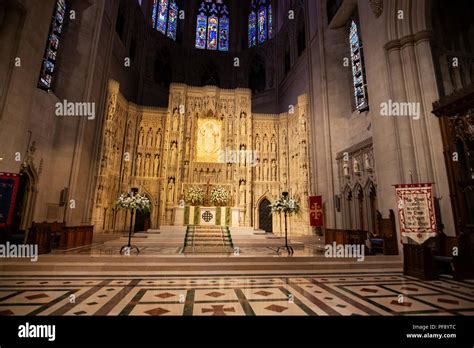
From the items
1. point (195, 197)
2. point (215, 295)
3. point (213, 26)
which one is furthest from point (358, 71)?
point (213, 26)

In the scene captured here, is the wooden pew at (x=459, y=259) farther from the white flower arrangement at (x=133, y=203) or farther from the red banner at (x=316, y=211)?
the white flower arrangement at (x=133, y=203)

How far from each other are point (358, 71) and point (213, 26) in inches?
679

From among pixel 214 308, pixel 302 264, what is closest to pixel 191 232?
pixel 302 264

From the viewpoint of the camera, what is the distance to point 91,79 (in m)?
12.2

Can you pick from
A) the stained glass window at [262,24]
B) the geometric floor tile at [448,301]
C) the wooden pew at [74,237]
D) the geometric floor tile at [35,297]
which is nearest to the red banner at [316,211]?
the geometric floor tile at [448,301]

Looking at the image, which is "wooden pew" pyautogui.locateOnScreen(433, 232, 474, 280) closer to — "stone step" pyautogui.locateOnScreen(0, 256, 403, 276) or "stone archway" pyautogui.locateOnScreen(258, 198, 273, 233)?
"stone step" pyautogui.locateOnScreen(0, 256, 403, 276)

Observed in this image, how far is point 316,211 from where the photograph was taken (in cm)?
1327

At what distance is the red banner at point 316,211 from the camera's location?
13102 millimetres

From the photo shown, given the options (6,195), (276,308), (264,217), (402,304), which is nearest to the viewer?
(276,308)

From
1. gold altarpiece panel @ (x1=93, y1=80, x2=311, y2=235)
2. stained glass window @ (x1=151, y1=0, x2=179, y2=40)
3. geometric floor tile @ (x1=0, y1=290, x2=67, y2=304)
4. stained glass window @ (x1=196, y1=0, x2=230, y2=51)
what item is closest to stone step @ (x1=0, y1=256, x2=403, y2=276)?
geometric floor tile @ (x1=0, y1=290, x2=67, y2=304)

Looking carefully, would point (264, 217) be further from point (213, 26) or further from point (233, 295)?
point (213, 26)

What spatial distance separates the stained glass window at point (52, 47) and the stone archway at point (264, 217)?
1354cm

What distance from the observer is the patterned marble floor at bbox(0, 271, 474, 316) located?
3521 mm
